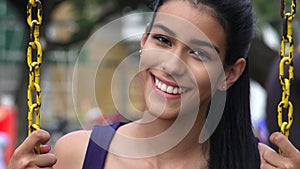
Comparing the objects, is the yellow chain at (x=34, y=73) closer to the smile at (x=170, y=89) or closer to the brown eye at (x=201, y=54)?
the smile at (x=170, y=89)

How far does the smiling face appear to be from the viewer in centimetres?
221

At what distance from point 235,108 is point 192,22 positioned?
34 cm

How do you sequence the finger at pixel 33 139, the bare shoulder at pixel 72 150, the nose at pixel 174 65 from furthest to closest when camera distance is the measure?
the bare shoulder at pixel 72 150 < the nose at pixel 174 65 < the finger at pixel 33 139

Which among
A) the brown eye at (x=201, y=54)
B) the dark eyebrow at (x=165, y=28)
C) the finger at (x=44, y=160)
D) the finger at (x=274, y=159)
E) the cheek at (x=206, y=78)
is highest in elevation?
the dark eyebrow at (x=165, y=28)

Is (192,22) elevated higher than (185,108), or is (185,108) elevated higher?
(192,22)

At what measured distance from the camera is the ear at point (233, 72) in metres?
2.38

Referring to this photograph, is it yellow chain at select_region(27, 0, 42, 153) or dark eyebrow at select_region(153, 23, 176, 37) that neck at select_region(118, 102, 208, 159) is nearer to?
dark eyebrow at select_region(153, 23, 176, 37)

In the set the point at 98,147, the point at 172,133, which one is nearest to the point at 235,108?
the point at 172,133

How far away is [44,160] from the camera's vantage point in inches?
83.8

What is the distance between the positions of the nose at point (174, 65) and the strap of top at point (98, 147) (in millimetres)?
307

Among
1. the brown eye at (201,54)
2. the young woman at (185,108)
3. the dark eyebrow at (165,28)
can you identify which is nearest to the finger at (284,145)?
the young woman at (185,108)

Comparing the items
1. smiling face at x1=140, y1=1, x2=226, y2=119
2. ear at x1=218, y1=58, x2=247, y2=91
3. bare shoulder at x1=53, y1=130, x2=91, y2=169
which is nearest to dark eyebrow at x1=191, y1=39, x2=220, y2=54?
smiling face at x1=140, y1=1, x2=226, y2=119

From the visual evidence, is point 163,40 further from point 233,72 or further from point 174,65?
point 233,72

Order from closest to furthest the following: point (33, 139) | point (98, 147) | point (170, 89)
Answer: point (33, 139) < point (170, 89) < point (98, 147)
